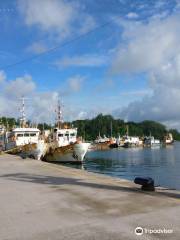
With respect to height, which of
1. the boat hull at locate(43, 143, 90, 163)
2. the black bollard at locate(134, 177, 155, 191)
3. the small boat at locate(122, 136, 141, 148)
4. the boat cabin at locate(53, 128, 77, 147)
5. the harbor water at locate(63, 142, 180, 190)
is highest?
the small boat at locate(122, 136, 141, 148)

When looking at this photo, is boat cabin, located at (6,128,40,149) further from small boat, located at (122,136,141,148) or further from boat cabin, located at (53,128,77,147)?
small boat, located at (122,136,141,148)

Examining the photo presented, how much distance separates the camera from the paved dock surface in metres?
8.53

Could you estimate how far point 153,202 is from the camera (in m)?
11.6

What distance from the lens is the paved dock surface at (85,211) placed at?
28.0ft

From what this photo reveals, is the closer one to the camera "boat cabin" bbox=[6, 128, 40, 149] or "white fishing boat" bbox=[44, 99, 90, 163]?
"white fishing boat" bbox=[44, 99, 90, 163]

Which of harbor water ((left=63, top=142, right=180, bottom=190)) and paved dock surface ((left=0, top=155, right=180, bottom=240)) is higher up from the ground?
paved dock surface ((left=0, top=155, right=180, bottom=240))

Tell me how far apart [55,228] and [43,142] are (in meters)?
41.7

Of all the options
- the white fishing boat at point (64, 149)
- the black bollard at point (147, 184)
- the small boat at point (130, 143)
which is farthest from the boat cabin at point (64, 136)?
the small boat at point (130, 143)

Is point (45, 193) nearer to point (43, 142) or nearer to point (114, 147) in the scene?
point (43, 142)

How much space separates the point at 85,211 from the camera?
10750mm
